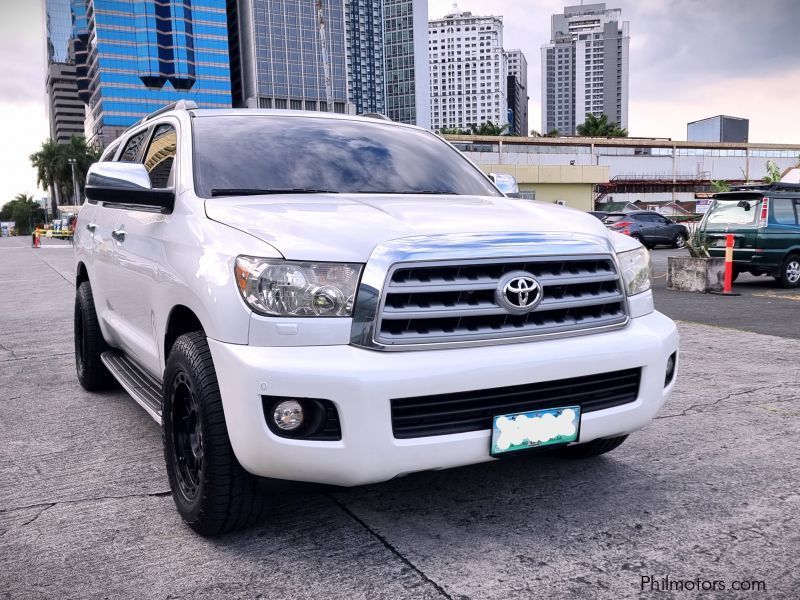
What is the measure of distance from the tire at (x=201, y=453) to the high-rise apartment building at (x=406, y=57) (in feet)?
503

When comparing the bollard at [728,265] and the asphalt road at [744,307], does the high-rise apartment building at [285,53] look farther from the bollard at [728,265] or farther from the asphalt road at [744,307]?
the bollard at [728,265]

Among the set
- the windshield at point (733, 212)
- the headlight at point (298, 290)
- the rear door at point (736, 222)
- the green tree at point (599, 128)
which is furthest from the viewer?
the green tree at point (599, 128)

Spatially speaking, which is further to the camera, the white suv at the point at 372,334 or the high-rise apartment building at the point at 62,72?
the high-rise apartment building at the point at 62,72

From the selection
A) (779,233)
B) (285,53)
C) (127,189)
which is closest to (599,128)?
(285,53)

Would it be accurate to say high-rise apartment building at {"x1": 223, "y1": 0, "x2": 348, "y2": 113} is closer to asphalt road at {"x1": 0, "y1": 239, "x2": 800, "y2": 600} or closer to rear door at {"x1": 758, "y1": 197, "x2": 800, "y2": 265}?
rear door at {"x1": 758, "y1": 197, "x2": 800, "y2": 265}

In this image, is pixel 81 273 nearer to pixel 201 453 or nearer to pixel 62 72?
pixel 201 453

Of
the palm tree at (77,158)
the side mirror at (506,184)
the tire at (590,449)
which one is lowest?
the tire at (590,449)

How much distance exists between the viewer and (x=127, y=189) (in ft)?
10.6

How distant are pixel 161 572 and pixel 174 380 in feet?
2.41

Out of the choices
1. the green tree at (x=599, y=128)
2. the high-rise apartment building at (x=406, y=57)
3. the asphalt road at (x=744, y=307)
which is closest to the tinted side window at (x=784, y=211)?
the asphalt road at (x=744, y=307)

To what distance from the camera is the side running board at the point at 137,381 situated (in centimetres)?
339

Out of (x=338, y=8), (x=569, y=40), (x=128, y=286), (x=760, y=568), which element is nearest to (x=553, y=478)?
(x=760, y=568)

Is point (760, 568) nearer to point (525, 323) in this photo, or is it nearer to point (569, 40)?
point (525, 323)

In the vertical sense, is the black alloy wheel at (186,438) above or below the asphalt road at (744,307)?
above
